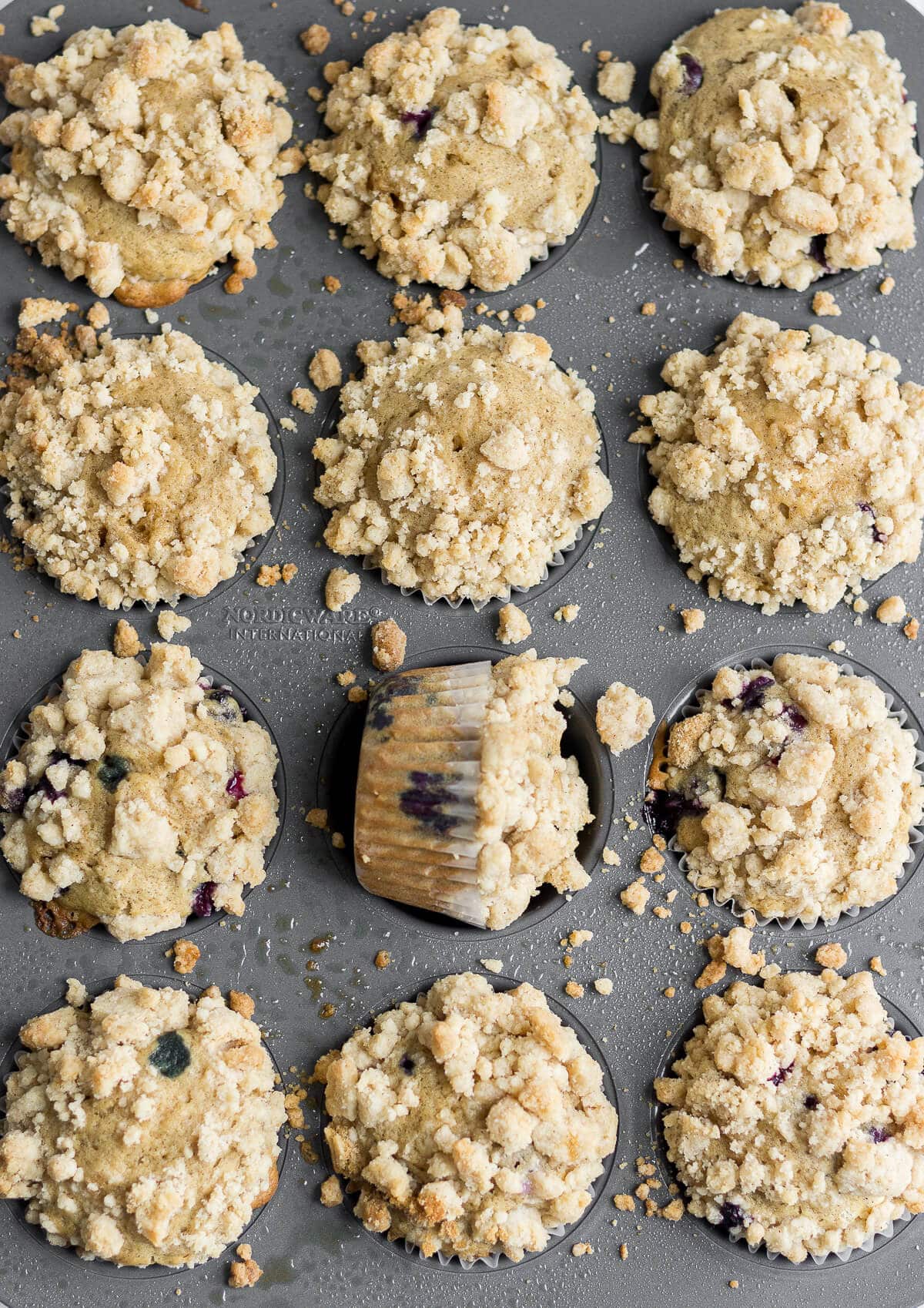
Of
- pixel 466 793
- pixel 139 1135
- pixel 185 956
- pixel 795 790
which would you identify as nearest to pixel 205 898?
pixel 185 956

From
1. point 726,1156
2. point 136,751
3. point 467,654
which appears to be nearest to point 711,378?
point 467,654

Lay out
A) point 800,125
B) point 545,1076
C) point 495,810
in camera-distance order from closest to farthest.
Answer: point 495,810, point 545,1076, point 800,125

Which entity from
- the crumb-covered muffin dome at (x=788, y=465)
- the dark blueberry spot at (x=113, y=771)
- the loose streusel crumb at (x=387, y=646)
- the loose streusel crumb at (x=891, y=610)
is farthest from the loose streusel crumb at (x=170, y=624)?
the loose streusel crumb at (x=891, y=610)

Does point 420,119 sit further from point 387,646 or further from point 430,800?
point 430,800

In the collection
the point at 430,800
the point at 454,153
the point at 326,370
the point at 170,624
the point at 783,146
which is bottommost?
the point at 170,624

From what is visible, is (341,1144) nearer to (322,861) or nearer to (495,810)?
(322,861)

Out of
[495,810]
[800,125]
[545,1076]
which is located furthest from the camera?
[800,125]

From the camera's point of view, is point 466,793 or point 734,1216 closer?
point 466,793

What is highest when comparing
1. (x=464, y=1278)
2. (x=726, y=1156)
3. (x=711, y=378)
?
(x=711, y=378)
